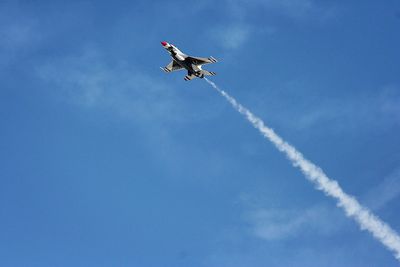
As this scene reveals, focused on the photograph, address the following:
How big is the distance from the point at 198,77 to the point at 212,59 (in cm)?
488

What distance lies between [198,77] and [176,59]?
5.73 meters

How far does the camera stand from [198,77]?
148 meters

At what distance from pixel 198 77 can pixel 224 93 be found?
6.20 metres

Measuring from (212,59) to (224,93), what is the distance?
720 cm

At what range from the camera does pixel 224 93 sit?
14750 centimetres

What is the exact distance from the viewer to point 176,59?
487 ft

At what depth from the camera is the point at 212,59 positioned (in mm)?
146250

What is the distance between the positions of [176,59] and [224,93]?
11883mm
